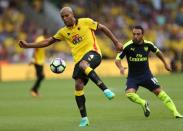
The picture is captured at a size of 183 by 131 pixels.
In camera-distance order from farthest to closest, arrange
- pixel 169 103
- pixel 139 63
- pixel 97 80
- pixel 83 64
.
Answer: pixel 139 63
pixel 169 103
pixel 83 64
pixel 97 80

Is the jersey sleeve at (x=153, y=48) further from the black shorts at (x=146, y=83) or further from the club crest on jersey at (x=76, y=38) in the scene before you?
the club crest on jersey at (x=76, y=38)

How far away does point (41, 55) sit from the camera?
24.6m

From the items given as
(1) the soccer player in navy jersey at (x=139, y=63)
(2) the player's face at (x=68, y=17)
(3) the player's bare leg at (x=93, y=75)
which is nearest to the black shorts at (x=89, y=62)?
(3) the player's bare leg at (x=93, y=75)

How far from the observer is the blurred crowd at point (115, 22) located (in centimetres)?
3669

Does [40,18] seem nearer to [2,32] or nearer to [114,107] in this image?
[2,32]

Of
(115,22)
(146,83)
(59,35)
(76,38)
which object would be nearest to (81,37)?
(76,38)

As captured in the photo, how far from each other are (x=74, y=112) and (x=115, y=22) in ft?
78.9

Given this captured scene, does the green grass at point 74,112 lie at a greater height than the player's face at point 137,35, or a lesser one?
lesser

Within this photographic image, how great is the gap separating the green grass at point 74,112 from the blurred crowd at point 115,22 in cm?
964

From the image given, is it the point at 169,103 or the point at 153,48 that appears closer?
the point at 169,103

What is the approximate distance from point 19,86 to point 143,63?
14902 mm

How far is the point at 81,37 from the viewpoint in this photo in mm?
13938

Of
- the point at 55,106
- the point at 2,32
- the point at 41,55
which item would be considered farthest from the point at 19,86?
the point at 55,106

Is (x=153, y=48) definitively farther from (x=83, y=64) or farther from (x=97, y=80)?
(x=97, y=80)
